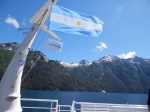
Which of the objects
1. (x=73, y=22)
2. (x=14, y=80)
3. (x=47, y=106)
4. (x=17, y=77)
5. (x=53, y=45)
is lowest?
(x=14, y=80)

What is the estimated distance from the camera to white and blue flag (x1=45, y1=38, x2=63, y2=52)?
30.4 feet

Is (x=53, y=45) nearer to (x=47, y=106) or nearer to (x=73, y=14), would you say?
(x=73, y=14)

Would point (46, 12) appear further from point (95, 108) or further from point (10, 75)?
point (95, 108)

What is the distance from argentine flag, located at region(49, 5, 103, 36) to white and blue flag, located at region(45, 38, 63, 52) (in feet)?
2.29

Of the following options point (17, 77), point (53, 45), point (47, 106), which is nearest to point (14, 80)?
point (17, 77)

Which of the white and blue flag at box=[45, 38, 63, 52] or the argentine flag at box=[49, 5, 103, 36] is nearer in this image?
the argentine flag at box=[49, 5, 103, 36]

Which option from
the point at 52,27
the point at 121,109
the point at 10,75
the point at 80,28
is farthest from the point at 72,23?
the point at 121,109

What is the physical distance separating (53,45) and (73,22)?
1194 millimetres

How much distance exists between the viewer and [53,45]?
9320 millimetres

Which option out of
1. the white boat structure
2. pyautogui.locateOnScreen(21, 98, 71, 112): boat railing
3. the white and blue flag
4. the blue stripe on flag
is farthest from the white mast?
pyautogui.locateOnScreen(21, 98, 71, 112): boat railing

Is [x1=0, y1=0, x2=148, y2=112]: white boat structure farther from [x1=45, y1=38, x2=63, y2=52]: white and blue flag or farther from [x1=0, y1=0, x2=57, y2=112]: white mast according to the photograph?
[x1=45, y1=38, x2=63, y2=52]: white and blue flag

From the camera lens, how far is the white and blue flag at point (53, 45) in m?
9.27

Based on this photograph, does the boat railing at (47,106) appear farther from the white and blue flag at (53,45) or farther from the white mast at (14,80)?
the white and blue flag at (53,45)

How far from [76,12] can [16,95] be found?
12.9ft
